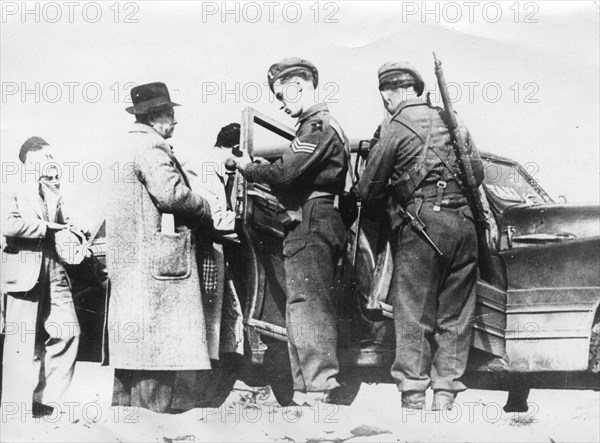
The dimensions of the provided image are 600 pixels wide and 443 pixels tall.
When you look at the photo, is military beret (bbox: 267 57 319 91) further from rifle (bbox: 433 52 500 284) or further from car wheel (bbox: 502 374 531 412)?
car wheel (bbox: 502 374 531 412)

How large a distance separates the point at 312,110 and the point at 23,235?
51.2 inches

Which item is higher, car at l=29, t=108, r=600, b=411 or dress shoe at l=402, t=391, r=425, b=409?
car at l=29, t=108, r=600, b=411

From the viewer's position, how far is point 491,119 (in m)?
2.69

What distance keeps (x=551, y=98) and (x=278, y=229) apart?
130 cm

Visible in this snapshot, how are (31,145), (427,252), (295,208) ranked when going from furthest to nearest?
(31,145) < (295,208) < (427,252)

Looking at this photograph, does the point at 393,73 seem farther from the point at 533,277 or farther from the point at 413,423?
the point at 413,423

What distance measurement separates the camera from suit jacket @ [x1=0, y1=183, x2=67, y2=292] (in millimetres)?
2672

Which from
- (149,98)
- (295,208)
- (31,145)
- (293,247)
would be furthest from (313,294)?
(31,145)

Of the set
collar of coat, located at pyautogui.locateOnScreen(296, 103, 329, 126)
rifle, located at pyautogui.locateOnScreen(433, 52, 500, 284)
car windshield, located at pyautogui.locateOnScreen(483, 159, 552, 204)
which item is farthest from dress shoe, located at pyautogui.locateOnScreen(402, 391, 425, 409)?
collar of coat, located at pyautogui.locateOnScreen(296, 103, 329, 126)

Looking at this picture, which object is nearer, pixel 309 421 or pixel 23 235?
pixel 309 421

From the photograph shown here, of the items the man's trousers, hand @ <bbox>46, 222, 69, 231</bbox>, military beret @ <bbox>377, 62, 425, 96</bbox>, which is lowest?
the man's trousers

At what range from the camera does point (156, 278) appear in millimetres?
2504

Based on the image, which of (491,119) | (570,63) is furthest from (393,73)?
(570,63)

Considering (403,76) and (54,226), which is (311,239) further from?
(54,226)
